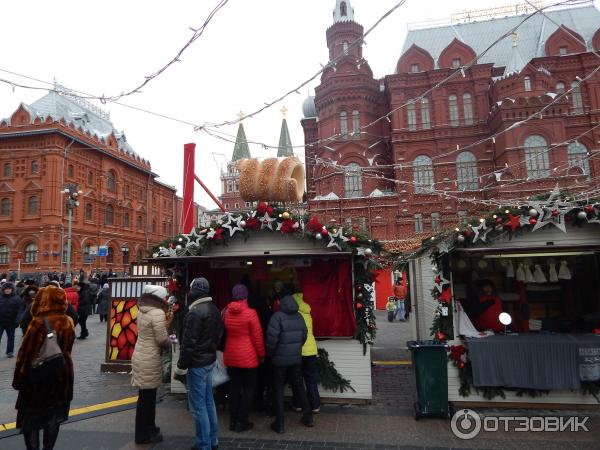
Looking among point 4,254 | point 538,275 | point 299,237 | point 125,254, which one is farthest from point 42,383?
point 125,254

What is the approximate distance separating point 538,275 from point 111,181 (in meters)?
44.0

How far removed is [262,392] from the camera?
6.08 metres

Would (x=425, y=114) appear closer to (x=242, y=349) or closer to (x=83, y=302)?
(x=83, y=302)

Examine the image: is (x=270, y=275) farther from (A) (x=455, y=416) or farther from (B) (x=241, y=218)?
(A) (x=455, y=416)

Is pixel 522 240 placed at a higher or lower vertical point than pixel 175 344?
higher

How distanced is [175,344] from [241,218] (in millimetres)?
2418

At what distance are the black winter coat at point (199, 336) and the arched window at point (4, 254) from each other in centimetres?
3957

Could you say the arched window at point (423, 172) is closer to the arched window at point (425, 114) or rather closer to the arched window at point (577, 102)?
the arched window at point (425, 114)

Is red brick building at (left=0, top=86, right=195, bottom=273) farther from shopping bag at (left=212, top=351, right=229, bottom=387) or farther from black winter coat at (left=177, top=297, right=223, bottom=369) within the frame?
black winter coat at (left=177, top=297, right=223, bottom=369)

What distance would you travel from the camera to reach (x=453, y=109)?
38125 millimetres

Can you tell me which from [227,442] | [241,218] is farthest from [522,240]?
[227,442]

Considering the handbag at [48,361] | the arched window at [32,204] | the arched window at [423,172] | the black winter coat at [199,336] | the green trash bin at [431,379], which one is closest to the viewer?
the handbag at [48,361]

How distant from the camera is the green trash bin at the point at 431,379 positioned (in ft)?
18.5

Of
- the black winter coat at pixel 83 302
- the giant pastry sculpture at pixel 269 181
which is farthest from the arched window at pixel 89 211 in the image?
the giant pastry sculpture at pixel 269 181
